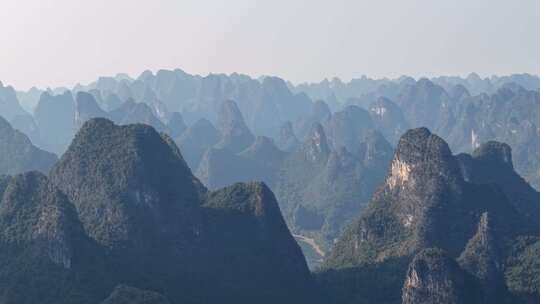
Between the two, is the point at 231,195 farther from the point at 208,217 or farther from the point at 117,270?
the point at 117,270

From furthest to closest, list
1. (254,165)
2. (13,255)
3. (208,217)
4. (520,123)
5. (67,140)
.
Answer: (67,140) < (520,123) < (254,165) < (208,217) < (13,255)

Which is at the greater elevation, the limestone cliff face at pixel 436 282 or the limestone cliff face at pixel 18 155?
the limestone cliff face at pixel 18 155

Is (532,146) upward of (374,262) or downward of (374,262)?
upward

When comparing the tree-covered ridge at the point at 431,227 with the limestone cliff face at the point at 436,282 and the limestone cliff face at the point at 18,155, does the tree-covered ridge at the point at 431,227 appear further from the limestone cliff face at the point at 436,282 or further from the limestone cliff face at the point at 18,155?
the limestone cliff face at the point at 18,155

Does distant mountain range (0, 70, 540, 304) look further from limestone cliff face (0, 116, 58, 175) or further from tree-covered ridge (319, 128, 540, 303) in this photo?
limestone cliff face (0, 116, 58, 175)

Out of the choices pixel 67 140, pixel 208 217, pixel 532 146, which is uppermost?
pixel 67 140

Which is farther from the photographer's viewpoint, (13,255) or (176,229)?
(176,229)

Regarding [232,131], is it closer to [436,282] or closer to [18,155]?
[18,155]

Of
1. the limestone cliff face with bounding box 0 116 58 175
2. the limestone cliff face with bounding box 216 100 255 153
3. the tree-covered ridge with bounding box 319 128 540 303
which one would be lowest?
the tree-covered ridge with bounding box 319 128 540 303

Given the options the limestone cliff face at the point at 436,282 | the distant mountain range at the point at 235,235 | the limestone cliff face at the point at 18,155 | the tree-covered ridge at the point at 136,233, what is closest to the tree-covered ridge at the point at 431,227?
the distant mountain range at the point at 235,235

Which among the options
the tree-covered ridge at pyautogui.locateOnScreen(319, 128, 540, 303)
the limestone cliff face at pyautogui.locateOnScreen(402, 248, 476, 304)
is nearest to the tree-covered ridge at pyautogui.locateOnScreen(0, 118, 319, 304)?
the tree-covered ridge at pyautogui.locateOnScreen(319, 128, 540, 303)

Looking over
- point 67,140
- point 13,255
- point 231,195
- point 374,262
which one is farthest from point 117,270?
point 67,140
